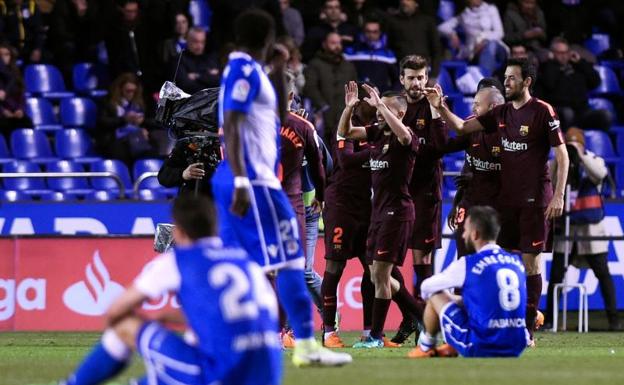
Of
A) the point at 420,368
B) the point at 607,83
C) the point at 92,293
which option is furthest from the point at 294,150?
the point at 607,83

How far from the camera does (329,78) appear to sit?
1822 cm

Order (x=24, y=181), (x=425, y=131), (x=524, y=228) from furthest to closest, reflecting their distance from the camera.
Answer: (x=24, y=181) → (x=425, y=131) → (x=524, y=228)

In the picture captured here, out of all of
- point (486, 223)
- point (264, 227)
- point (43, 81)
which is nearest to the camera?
point (264, 227)

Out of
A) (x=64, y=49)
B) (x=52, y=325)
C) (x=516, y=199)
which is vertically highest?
(x=64, y=49)

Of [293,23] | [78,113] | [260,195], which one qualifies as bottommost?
[260,195]

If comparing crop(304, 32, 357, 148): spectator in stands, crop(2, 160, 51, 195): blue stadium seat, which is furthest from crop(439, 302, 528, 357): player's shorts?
crop(304, 32, 357, 148): spectator in stands

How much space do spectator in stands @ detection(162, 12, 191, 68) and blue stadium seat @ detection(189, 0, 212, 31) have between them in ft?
3.70

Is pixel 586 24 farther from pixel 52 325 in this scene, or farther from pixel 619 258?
pixel 52 325

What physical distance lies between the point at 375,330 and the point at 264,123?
3831mm

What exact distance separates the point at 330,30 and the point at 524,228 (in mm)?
8371

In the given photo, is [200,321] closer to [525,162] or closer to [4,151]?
[525,162]

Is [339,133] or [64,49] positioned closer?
[339,133]

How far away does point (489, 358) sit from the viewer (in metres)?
9.47

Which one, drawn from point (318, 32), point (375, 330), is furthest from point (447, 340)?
point (318, 32)
